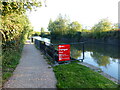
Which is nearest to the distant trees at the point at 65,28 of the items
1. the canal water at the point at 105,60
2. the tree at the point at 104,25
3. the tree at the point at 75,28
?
the tree at the point at 75,28

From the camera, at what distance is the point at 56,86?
2.90 m

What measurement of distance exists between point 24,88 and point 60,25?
112 ft

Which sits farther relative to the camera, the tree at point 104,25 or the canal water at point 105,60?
the tree at point 104,25

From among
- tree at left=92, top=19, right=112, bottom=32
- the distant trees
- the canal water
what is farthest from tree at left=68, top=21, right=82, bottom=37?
the canal water

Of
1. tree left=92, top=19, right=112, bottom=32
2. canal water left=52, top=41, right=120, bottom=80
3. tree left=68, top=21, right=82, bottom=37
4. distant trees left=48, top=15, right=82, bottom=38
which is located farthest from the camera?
distant trees left=48, top=15, right=82, bottom=38

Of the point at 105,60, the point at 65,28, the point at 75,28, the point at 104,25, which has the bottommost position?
the point at 105,60

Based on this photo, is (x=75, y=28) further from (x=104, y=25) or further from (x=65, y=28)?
(x=104, y=25)

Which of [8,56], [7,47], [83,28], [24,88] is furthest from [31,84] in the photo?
[83,28]

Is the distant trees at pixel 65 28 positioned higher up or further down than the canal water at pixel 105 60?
higher up

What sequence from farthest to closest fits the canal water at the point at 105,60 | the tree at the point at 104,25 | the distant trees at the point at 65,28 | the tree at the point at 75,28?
the distant trees at the point at 65,28 → the tree at the point at 75,28 → the tree at the point at 104,25 → the canal water at the point at 105,60

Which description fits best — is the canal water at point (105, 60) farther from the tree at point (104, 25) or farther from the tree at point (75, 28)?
the tree at point (75, 28)

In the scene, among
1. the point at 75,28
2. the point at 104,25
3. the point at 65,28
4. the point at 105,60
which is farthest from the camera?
the point at 65,28

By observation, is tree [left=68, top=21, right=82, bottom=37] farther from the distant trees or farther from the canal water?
the canal water

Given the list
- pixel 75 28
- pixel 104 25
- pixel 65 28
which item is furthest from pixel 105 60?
pixel 65 28
